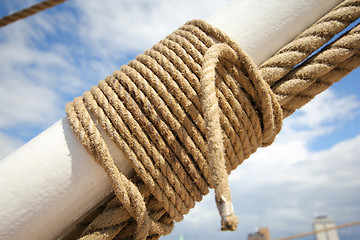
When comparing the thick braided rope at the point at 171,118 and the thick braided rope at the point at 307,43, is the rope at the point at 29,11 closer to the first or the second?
the thick braided rope at the point at 171,118

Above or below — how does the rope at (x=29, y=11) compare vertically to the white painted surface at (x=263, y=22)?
below

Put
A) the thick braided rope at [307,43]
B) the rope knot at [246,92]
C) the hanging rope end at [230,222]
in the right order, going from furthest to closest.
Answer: the thick braided rope at [307,43] → the rope knot at [246,92] → the hanging rope end at [230,222]

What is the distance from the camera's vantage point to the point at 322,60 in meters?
0.87

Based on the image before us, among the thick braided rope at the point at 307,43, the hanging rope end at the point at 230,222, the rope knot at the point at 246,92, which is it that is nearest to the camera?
the hanging rope end at the point at 230,222

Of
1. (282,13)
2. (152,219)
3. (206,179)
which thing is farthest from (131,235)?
(282,13)

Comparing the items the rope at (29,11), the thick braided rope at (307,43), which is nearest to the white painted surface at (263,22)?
the thick braided rope at (307,43)

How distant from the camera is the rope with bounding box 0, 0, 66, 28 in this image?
0.57 m

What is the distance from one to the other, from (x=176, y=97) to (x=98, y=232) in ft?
1.22

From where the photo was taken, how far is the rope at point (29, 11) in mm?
566

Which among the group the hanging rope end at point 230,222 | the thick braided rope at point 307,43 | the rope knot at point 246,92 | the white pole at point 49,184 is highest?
the thick braided rope at point 307,43

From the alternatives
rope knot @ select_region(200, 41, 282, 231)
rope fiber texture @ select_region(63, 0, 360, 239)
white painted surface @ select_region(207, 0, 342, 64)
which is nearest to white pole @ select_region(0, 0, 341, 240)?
rope fiber texture @ select_region(63, 0, 360, 239)

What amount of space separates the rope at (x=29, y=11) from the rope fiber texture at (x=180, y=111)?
0.88 ft

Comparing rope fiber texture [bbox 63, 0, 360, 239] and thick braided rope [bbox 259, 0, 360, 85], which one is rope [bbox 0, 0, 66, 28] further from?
thick braided rope [bbox 259, 0, 360, 85]

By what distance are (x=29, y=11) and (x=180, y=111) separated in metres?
0.39
